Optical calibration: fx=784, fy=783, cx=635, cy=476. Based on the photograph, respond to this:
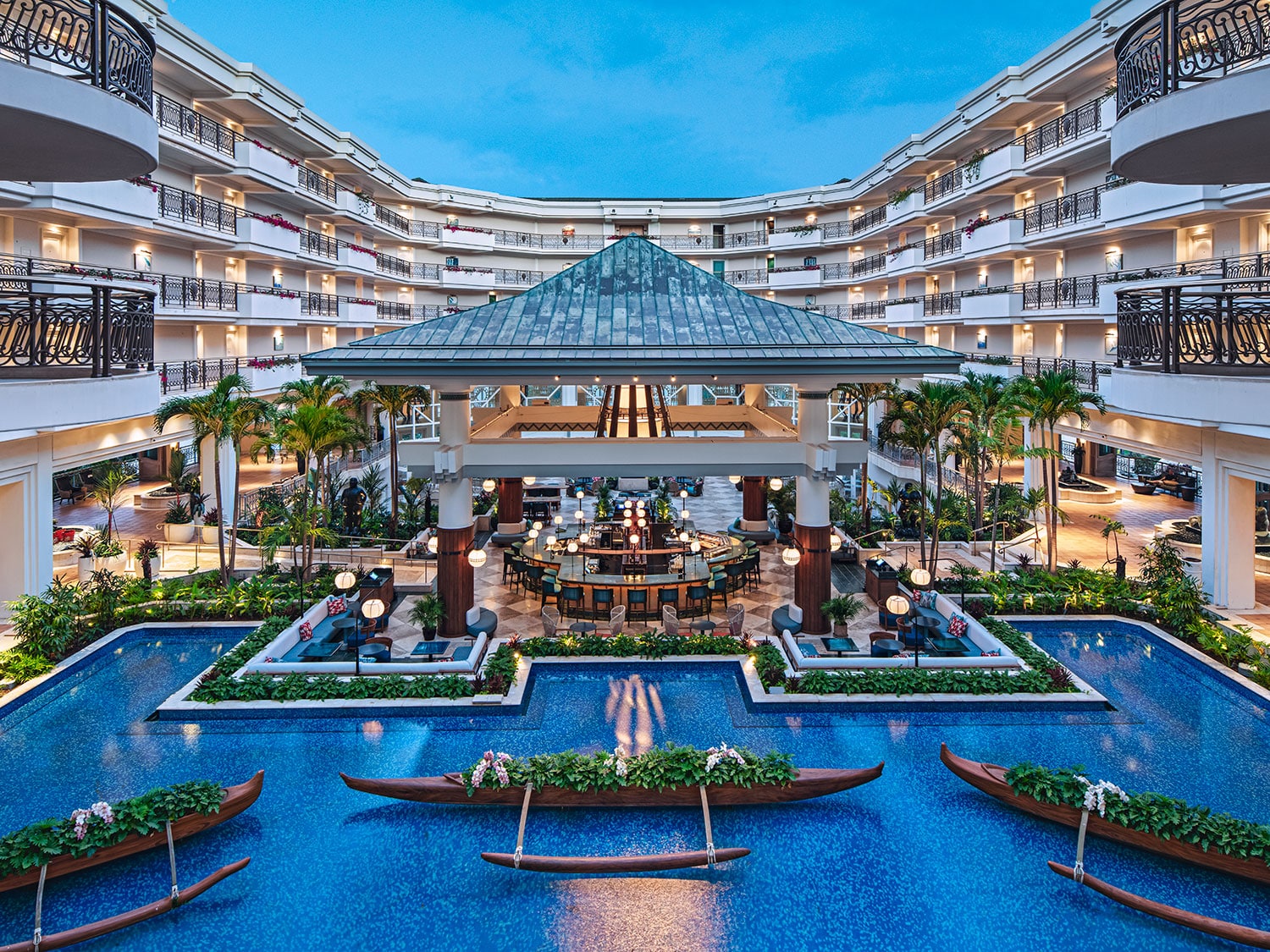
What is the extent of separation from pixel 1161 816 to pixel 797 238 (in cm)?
4453

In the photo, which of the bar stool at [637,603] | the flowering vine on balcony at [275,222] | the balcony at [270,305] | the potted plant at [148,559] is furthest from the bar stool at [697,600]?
the flowering vine on balcony at [275,222]

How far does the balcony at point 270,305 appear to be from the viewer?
89.9ft

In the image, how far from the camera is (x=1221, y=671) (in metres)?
14.0

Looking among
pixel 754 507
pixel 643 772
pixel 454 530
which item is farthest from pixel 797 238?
pixel 643 772

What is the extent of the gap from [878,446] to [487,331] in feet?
86.4

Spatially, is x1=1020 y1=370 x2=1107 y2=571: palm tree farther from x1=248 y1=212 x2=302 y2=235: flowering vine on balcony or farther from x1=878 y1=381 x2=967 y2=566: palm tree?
x1=248 y1=212 x2=302 y2=235: flowering vine on balcony

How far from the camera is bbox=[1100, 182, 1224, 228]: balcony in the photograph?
18422 mm

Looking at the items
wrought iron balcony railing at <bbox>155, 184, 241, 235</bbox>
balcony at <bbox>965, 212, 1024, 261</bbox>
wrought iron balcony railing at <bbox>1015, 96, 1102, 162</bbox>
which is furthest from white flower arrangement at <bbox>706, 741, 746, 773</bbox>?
balcony at <bbox>965, 212, 1024, 261</bbox>

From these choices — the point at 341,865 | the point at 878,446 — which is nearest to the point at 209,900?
the point at 341,865

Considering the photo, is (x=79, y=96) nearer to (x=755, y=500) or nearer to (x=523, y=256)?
(x=755, y=500)

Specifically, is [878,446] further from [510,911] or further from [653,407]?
[510,911]

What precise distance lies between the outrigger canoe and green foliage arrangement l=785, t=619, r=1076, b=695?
2.48 metres

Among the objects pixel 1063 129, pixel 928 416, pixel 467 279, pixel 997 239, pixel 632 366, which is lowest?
pixel 928 416

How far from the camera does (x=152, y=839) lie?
905 centimetres
